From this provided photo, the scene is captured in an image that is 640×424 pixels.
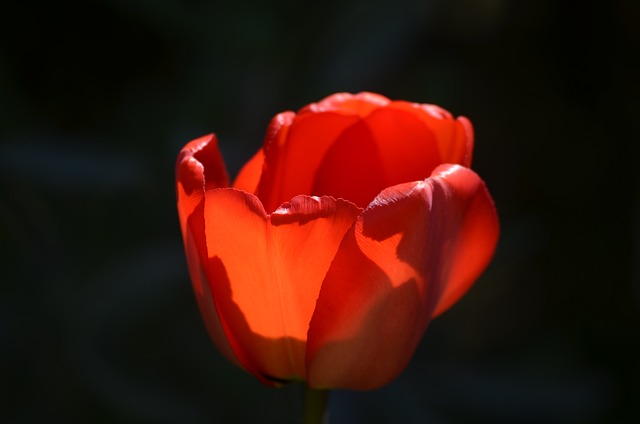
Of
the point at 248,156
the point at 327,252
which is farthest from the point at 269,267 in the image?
the point at 248,156

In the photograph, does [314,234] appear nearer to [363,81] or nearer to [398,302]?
[398,302]

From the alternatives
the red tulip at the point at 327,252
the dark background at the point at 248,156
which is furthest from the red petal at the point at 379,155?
the dark background at the point at 248,156

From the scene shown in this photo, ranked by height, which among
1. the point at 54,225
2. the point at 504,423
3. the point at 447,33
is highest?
the point at 447,33

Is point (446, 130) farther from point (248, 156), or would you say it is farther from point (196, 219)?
point (248, 156)

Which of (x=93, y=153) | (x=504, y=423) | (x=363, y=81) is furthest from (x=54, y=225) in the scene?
(x=504, y=423)

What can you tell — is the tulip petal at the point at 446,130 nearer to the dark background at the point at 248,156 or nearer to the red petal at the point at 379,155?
the red petal at the point at 379,155

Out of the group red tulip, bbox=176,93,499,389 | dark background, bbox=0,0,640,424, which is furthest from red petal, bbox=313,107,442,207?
dark background, bbox=0,0,640,424

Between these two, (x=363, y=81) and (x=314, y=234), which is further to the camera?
(x=363, y=81)

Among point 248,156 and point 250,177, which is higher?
point 250,177
